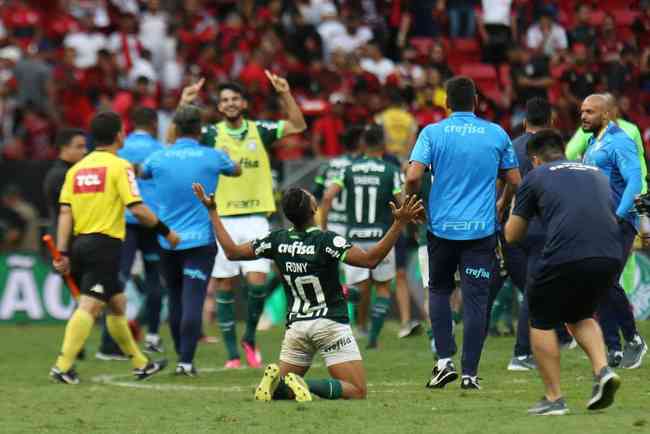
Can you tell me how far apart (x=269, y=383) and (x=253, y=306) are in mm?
3703

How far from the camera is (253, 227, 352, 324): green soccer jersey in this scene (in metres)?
9.95

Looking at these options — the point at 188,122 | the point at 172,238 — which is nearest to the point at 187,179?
the point at 188,122

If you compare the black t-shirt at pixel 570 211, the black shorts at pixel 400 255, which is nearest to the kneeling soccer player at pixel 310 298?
the black t-shirt at pixel 570 211

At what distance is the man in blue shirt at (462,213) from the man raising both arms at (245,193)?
9.80ft

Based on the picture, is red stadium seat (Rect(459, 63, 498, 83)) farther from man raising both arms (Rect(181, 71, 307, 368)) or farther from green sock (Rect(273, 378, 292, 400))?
green sock (Rect(273, 378, 292, 400))

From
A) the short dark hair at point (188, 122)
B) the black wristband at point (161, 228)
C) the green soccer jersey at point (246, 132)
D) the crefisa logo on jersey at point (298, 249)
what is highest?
the short dark hair at point (188, 122)

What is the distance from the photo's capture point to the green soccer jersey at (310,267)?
9945 mm

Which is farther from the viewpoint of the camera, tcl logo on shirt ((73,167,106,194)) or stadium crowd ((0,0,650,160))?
stadium crowd ((0,0,650,160))

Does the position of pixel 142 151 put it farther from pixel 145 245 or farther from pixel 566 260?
pixel 566 260

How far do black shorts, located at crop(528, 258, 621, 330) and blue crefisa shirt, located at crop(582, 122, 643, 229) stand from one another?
2883 mm

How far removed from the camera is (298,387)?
32.0 ft

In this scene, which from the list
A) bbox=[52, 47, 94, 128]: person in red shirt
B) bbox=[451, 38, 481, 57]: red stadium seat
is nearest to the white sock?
bbox=[52, 47, 94, 128]: person in red shirt

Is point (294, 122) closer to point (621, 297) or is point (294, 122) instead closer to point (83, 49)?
point (621, 297)

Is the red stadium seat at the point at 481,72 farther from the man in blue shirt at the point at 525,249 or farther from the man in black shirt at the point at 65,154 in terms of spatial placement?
the man in blue shirt at the point at 525,249
